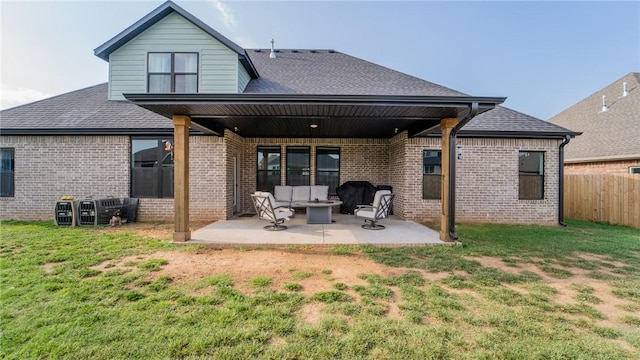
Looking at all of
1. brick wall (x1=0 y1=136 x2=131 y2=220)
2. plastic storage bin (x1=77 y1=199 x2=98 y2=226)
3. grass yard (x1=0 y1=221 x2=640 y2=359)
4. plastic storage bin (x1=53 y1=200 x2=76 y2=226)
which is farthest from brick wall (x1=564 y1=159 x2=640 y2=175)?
plastic storage bin (x1=53 y1=200 x2=76 y2=226)

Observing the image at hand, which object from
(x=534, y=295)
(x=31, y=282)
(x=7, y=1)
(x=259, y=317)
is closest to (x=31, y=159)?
(x=7, y=1)

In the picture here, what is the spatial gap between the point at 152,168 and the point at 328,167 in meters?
6.03

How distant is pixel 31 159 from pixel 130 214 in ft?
11.8

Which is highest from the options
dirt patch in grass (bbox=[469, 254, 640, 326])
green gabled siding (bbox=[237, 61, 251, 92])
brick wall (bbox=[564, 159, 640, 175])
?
green gabled siding (bbox=[237, 61, 251, 92])

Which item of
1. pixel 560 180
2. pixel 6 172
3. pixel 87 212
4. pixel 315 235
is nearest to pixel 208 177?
pixel 87 212

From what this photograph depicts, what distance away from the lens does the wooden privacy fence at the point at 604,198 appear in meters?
8.08

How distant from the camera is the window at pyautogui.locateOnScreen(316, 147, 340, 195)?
10398 mm

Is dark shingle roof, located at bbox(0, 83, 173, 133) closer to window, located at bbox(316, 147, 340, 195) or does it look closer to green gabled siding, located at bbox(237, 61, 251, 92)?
green gabled siding, located at bbox(237, 61, 251, 92)

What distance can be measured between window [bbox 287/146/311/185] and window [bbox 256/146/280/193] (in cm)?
48

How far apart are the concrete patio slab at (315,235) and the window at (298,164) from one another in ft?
9.58

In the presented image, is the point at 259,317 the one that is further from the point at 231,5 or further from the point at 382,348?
the point at 231,5

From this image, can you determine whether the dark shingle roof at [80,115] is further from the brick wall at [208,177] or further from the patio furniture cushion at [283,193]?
the patio furniture cushion at [283,193]

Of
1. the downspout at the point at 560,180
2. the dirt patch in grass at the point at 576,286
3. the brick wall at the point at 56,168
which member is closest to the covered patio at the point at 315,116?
the dirt patch in grass at the point at 576,286

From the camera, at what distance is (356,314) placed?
2820 mm
